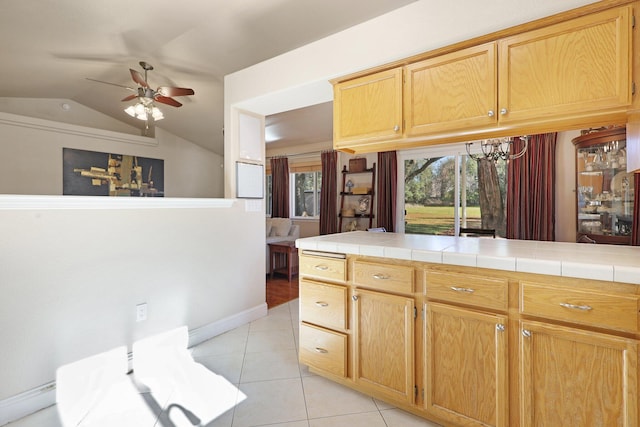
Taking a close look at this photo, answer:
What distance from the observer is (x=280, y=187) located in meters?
6.70

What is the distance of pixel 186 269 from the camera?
2.49m

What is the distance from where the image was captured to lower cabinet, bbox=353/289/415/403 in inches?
62.8

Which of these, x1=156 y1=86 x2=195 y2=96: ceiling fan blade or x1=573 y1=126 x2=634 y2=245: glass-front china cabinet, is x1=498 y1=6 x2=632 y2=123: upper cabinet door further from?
x1=156 y1=86 x2=195 y2=96: ceiling fan blade

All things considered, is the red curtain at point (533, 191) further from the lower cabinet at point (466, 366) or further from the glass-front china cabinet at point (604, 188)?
the lower cabinet at point (466, 366)

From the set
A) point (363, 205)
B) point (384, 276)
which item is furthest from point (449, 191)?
point (384, 276)

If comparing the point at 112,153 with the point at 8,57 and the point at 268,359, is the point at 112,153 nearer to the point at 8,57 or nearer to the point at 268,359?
the point at 8,57

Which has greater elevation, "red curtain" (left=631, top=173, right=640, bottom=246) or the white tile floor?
"red curtain" (left=631, top=173, right=640, bottom=246)

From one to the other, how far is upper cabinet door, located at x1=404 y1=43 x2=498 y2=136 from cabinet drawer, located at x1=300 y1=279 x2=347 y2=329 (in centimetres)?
109

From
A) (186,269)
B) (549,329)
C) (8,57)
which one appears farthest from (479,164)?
(8,57)

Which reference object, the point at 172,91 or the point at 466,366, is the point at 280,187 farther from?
the point at 466,366

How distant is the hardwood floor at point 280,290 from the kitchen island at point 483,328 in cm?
177

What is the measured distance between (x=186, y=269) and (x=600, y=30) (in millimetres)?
2927

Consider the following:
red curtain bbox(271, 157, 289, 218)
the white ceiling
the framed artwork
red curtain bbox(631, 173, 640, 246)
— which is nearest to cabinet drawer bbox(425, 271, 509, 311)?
the white ceiling

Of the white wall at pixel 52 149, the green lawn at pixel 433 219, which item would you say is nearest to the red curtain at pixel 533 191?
the green lawn at pixel 433 219
